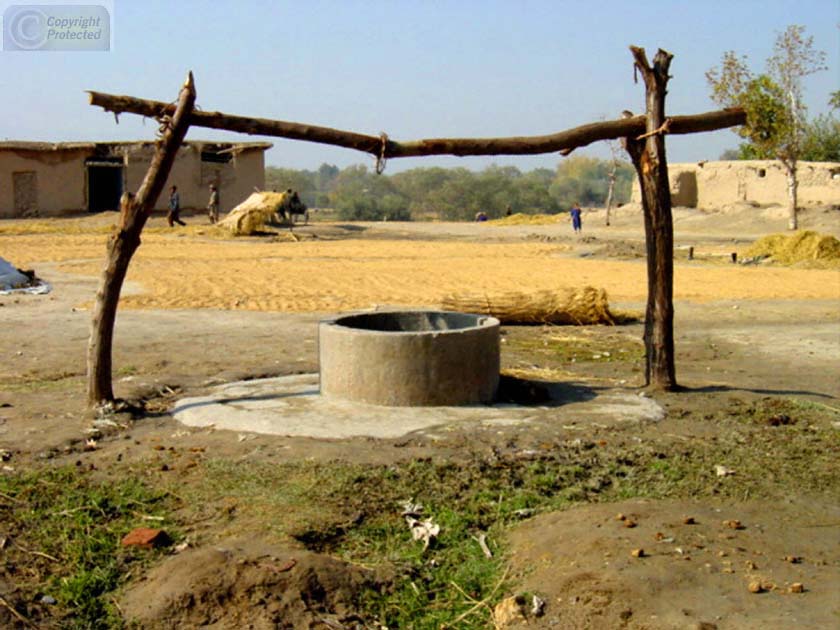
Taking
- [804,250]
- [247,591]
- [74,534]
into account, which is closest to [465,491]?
[247,591]

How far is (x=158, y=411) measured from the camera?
7.42 meters

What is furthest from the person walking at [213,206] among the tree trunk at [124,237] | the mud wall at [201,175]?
the tree trunk at [124,237]

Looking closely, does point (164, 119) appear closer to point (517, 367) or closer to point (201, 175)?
point (517, 367)

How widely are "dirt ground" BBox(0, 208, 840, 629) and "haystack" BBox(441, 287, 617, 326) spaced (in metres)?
0.25

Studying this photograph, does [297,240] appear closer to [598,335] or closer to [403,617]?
[598,335]

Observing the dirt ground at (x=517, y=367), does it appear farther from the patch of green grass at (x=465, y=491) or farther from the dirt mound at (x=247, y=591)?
the patch of green grass at (x=465, y=491)

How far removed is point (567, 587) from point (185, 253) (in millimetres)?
19942

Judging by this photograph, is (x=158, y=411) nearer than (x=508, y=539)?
No

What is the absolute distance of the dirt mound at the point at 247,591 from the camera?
4551 millimetres

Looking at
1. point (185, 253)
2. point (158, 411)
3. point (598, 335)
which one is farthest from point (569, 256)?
point (158, 411)

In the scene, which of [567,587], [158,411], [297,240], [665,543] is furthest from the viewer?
[297,240]

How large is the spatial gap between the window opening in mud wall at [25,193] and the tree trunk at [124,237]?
30302 millimetres

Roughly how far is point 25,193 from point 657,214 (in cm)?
3158

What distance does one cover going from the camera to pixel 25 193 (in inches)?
1394
